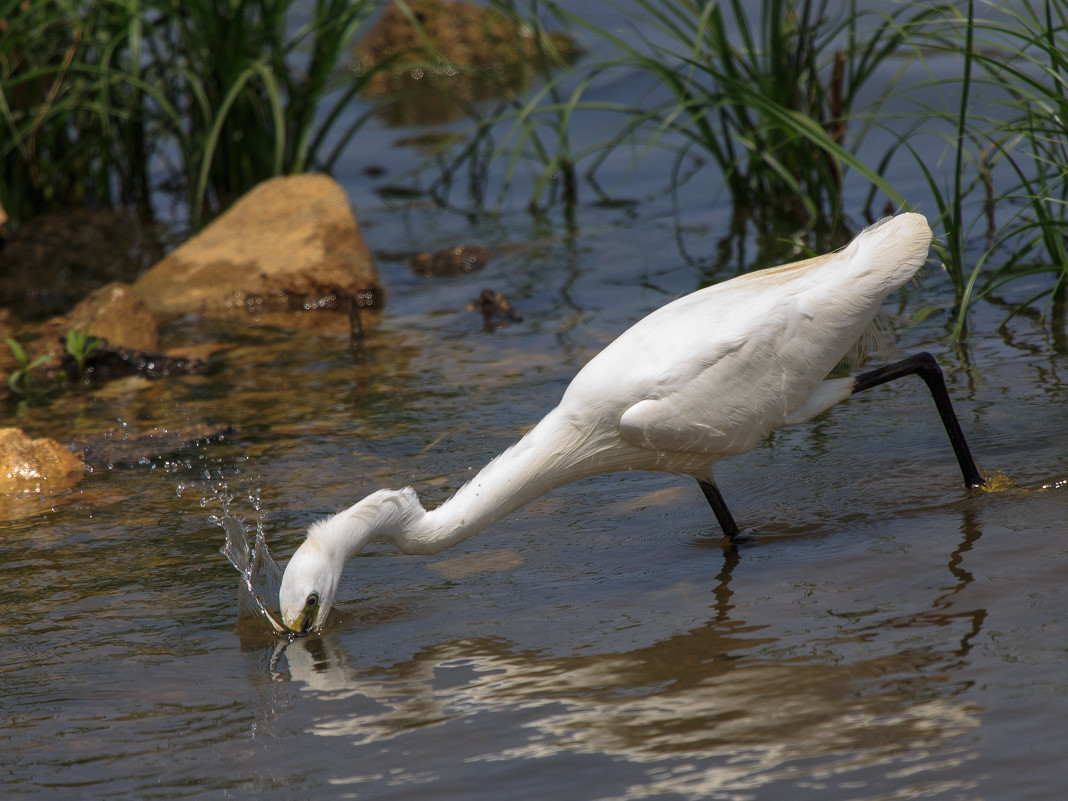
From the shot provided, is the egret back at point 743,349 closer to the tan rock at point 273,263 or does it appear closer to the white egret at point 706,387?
the white egret at point 706,387

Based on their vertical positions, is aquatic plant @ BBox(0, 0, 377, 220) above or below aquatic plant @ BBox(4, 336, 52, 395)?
above

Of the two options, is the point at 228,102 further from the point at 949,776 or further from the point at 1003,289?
the point at 949,776

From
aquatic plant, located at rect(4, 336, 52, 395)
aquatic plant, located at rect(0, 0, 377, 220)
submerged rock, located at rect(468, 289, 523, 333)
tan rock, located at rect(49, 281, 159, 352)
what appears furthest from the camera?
aquatic plant, located at rect(0, 0, 377, 220)

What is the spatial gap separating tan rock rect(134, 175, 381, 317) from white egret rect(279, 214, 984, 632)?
355 centimetres

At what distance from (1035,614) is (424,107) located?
1249 cm

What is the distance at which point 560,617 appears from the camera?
3729 mm

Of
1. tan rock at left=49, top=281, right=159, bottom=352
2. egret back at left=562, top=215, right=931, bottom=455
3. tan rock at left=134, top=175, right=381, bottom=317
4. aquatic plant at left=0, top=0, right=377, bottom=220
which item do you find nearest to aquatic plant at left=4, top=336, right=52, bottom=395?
tan rock at left=49, top=281, right=159, bottom=352

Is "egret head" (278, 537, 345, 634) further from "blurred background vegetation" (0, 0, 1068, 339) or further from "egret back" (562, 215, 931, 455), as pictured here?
"blurred background vegetation" (0, 0, 1068, 339)

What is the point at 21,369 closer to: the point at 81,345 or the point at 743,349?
the point at 81,345

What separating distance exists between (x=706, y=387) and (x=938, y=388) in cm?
98

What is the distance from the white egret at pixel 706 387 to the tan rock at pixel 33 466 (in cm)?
184

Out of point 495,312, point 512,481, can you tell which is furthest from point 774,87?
point 512,481

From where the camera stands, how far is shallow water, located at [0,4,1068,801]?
2.92 metres

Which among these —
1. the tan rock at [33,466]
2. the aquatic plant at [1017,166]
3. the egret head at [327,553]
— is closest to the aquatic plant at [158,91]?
the tan rock at [33,466]
